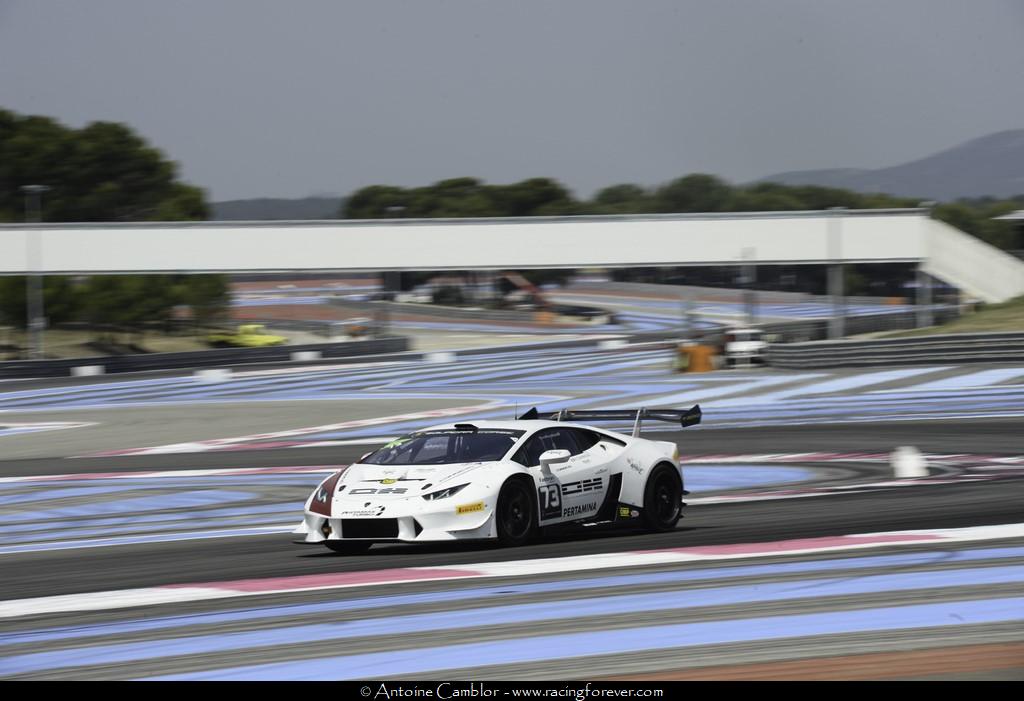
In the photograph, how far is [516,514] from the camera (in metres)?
10.1

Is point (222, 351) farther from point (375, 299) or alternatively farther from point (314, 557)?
point (314, 557)

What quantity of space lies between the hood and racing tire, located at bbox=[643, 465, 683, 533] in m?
1.81

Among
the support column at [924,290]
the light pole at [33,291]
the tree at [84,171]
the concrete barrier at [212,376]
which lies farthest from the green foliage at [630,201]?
the concrete barrier at [212,376]

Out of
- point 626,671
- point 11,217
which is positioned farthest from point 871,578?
point 11,217

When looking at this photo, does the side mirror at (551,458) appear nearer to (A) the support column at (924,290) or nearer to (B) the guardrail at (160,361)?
(B) the guardrail at (160,361)

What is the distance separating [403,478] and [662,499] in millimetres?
2593

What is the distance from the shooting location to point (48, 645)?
6805mm

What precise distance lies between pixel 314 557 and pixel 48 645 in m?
3.43

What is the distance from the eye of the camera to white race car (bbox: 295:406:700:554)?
9.78 metres

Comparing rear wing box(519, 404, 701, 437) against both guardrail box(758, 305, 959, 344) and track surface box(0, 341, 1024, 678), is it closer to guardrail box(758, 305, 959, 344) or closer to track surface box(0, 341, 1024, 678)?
track surface box(0, 341, 1024, 678)

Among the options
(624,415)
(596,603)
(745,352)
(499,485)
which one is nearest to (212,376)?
(745,352)

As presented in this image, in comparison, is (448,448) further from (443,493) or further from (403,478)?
(443,493)

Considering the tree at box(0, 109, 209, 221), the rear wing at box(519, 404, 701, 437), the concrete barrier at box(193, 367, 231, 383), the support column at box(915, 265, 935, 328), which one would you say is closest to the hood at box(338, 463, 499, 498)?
the rear wing at box(519, 404, 701, 437)

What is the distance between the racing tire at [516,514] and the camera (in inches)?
391
